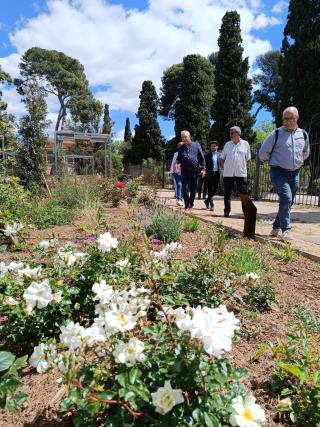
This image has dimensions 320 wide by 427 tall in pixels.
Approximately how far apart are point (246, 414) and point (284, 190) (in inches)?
155

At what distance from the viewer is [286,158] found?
4.82 meters

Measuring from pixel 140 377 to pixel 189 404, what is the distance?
7.3 inches

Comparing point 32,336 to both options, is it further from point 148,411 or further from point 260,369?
point 260,369

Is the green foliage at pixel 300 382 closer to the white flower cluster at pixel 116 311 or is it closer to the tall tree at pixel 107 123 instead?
the white flower cluster at pixel 116 311

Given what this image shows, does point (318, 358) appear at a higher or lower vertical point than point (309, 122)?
lower

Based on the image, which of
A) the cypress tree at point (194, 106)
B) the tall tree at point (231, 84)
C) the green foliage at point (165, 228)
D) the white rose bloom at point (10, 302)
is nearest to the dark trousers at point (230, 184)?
the green foliage at point (165, 228)

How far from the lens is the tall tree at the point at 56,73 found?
4544 cm

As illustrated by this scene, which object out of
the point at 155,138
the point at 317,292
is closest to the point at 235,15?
the point at 155,138

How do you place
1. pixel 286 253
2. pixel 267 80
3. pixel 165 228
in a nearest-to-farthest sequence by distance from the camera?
1. pixel 286 253
2. pixel 165 228
3. pixel 267 80

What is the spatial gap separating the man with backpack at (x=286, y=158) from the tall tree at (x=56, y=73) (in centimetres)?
4328

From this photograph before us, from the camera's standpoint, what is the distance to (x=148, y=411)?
4.21ft

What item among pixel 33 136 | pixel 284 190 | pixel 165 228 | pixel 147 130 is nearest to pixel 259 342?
pixel 165 228

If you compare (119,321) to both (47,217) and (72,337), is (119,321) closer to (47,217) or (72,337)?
(72,337)

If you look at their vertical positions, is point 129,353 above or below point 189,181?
below
